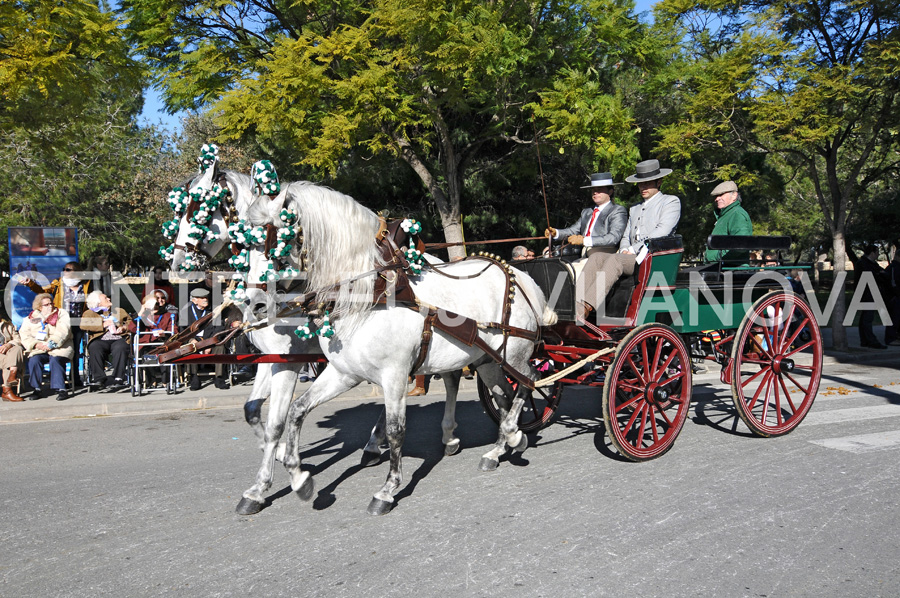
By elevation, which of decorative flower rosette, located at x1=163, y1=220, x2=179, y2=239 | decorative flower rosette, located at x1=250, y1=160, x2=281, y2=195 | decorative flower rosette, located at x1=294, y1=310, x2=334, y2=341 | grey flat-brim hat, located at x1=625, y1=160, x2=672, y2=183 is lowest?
decorative flower rosette, located at x1=294, y1=310, x2=334, y2=341

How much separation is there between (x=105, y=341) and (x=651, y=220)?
817 centimetres

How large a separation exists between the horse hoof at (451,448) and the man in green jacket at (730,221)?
10.3 ft

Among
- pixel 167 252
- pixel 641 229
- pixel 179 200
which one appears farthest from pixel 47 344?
pixel 641 229

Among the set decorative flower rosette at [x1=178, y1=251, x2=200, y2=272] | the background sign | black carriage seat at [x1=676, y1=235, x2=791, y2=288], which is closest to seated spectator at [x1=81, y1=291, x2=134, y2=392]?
the background sign

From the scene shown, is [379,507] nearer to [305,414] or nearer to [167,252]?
[305,414]

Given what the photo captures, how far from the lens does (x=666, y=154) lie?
43.2 ft

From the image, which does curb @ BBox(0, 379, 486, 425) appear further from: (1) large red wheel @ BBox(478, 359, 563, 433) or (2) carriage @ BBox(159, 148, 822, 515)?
(2) carriage @ BBox(159, 148, 822, 515)

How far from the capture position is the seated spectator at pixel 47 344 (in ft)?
31.8

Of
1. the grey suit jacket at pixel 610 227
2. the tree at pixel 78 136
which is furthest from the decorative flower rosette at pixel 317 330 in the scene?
the tree at pixel 78 136

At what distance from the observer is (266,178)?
170 inches

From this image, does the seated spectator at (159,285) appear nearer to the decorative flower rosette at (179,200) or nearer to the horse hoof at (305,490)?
the decorative flower rosette at (179,200)

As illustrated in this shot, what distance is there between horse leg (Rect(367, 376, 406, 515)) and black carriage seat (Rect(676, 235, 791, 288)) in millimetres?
2973

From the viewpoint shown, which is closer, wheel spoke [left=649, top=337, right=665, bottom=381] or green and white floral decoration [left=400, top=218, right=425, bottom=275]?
green and white floral decoration [left=400, top=218, right=425, bottom=275]

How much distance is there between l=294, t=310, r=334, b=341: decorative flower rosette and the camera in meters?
4.47
